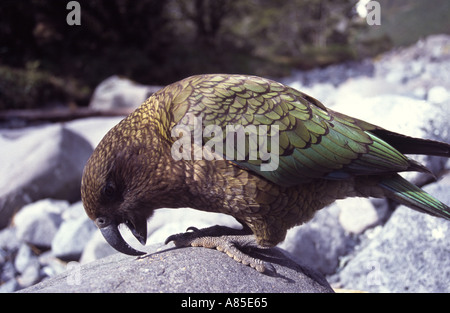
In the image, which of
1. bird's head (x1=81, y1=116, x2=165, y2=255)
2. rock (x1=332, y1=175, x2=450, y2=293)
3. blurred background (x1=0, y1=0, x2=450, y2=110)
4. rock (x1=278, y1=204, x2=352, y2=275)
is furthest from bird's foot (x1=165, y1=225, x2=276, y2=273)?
blurred background (x1=0, y1=0, x2=450, y2=110)

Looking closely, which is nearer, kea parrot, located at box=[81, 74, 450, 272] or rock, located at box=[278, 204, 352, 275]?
kea parrot, located at box=[81, 74, 450, 272]

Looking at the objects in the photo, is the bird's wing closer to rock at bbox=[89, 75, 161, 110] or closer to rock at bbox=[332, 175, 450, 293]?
rock at bbox=[332, 175, 450, 293]

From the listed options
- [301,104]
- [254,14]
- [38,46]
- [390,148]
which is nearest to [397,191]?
[390,148]

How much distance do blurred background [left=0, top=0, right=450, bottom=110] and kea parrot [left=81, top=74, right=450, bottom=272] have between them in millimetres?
4521

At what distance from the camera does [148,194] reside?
8.17 feet

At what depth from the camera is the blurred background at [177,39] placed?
12.2 meters

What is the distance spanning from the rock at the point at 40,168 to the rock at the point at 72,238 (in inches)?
41.0

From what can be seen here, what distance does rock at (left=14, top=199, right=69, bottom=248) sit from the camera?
5195mm

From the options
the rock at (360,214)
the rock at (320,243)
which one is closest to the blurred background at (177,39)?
the rock at (360,214)

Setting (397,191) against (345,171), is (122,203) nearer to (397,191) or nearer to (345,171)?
(345,171)

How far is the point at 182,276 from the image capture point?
2.36 m

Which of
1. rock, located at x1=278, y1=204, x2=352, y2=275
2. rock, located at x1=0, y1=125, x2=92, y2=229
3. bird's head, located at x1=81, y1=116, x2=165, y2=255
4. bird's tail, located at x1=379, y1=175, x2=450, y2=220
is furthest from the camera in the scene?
rock, located at x1=0, y1=125, x2=92, y2=229

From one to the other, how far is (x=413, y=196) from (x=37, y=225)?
4.82 m

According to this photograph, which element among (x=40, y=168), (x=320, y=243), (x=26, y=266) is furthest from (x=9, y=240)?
(x=320, y=243)
